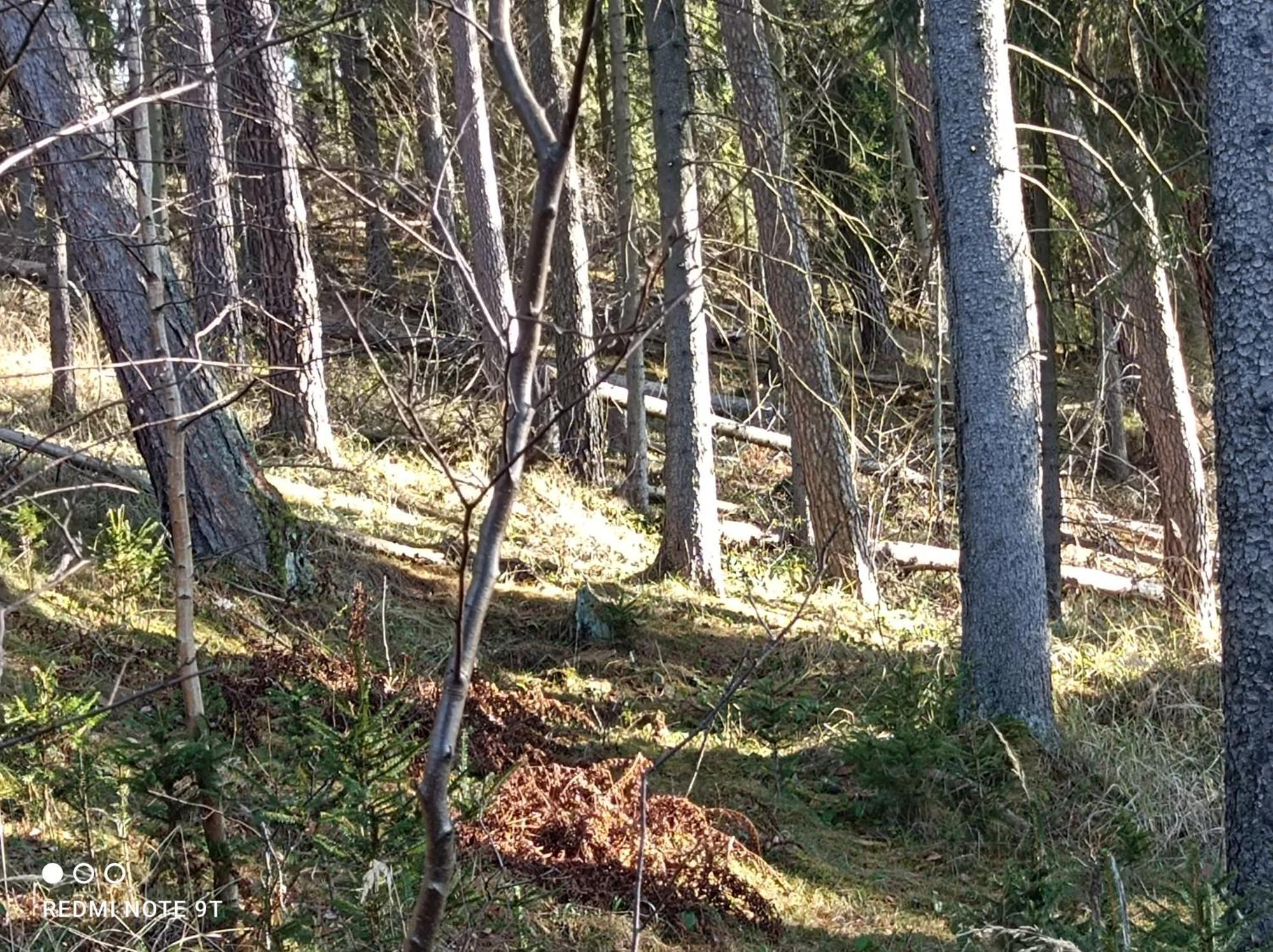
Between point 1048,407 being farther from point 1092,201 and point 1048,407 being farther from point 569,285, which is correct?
point 569,285

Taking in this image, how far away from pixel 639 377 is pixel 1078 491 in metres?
5.93

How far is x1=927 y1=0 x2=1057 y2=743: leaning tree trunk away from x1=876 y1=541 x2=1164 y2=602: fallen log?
13.9ft

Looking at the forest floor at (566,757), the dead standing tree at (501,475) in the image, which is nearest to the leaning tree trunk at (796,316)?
the forest floor at (566,757)

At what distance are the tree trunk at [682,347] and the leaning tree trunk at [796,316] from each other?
0.69 m

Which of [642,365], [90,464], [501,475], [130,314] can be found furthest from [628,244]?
[501,475]

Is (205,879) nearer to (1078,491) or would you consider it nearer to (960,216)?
(960,216)

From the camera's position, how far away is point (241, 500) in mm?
7211

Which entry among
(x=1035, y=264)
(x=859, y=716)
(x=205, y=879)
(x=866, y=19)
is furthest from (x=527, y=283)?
(x=866, y=19)

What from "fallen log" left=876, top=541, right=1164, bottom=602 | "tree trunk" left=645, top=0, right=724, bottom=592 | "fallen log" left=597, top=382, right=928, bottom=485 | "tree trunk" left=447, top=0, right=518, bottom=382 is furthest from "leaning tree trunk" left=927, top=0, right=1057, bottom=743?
"fallen log" left=597, top=382, right=928, bottom=485

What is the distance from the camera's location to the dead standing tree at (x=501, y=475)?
190 cm

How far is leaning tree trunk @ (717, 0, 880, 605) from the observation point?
393 inches

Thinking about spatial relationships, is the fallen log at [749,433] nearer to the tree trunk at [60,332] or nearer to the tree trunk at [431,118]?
the tree trunk at [431,118]

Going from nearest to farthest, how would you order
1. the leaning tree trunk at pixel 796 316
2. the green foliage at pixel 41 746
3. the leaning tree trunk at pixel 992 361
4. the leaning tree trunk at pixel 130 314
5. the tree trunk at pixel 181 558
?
the tree trunk at pixel 181 558
the green foliage at pixel 41 746
the leaning tree trunk at pixel 130 314
the leaning tree trunk at pixel 992 361
the leaning tree trunk at pixel 796 316

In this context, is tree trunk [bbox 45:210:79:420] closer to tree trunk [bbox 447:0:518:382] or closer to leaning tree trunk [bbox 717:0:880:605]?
tree trunk [bbox 447:0:518:382]
